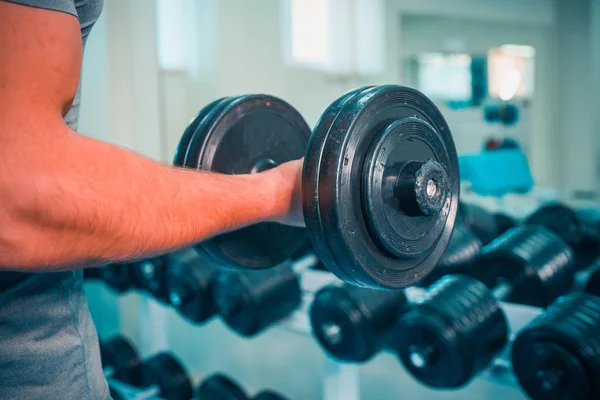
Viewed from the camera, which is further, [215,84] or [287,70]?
[287,70]

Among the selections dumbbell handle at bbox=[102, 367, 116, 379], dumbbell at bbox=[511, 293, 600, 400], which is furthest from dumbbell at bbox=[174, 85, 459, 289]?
dumbbell handle at bbox=[102, 367, 116, 379]

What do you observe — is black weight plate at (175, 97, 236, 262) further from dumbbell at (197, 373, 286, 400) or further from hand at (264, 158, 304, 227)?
dumbbell at (197, 373, 286, 400)

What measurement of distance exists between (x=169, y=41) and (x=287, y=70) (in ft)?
2.38

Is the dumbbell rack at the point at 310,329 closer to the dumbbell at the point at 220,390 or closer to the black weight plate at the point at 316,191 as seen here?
the dumbbell at the point at 220,390

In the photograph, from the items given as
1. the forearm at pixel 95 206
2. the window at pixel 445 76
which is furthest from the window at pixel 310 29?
the forearm at pixel 95 206

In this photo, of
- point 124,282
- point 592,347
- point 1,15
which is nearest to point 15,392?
point 1,15

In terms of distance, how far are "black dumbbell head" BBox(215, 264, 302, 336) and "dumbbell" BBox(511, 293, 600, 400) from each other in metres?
0.63

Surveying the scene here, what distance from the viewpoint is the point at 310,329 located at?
1.52 m

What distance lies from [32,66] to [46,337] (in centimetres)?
30

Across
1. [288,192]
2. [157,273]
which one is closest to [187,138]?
[288,192]

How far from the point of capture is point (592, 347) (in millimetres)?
1051

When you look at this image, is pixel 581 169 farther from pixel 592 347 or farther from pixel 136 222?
pixel 136 222

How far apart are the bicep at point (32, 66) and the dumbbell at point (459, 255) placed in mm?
1193

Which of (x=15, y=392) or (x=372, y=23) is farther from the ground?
(x=372, y=23)
